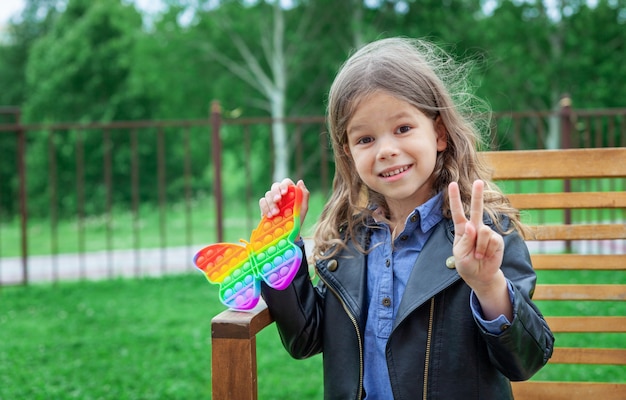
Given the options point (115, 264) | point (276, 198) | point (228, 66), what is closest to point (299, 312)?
point (276, 198)

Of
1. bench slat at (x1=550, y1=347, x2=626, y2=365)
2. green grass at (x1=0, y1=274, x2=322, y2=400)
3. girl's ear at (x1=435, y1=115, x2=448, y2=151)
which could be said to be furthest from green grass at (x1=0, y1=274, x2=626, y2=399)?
girl's ear at (x1=435, y1=115, x2=448, y2=151)

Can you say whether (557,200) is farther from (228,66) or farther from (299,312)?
(228,66)

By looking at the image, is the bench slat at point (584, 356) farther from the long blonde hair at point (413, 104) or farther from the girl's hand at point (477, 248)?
the girl's hand at point (477, 248)

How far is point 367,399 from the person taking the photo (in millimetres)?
1368

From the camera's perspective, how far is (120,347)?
3.74 metres

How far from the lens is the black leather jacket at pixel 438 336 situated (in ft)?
3.90

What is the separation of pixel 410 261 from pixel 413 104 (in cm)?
35

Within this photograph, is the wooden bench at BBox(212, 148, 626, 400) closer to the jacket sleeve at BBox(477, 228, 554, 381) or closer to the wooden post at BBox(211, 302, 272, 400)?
the jacket sleeve at BBox(477, 228, 554, 381)

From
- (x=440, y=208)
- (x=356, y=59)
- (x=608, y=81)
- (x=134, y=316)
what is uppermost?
(x=608, y=81)

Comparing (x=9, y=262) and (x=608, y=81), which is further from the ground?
(x=608, y=81)

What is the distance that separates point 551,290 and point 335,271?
2.06ft

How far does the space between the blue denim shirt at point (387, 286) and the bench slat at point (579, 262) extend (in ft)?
1.29

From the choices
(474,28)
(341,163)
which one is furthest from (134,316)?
(474,28)

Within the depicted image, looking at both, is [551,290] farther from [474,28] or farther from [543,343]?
[474,28]
